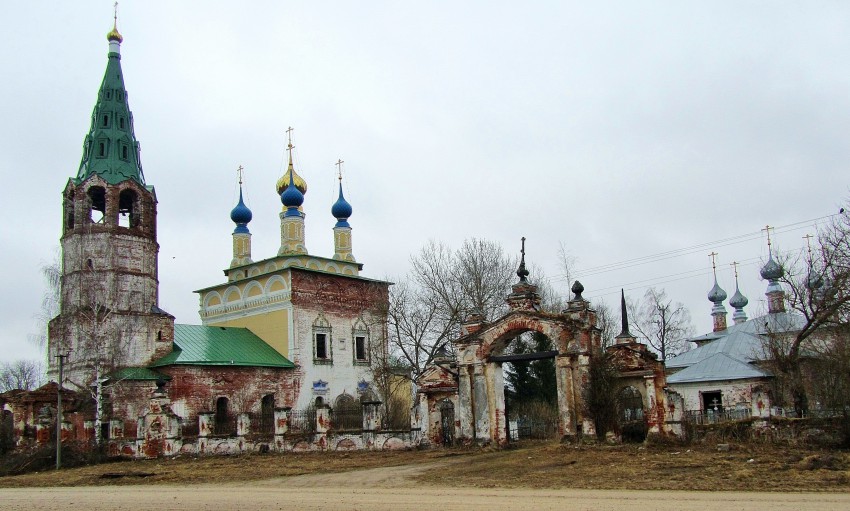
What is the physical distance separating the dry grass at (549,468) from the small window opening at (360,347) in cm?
1455

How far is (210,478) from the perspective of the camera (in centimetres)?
1706

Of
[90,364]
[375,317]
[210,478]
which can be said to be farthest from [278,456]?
[375,317]

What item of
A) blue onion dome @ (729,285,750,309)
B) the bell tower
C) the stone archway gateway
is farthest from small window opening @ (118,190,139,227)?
blue onion dome @ (729,285,750,309)

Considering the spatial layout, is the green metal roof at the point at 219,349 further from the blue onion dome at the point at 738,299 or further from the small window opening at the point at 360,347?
the blue onion dome at the point at 738,299

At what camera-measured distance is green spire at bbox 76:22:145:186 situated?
103 feet

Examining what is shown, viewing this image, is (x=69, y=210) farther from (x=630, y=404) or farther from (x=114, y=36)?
(x=630, y=404)

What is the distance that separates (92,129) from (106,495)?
70.0 ft

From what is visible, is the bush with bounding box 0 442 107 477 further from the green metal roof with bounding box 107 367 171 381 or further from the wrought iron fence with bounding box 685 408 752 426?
the wrought iron fence with bounding box 685 408 752 426

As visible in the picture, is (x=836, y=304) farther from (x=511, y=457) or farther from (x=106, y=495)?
(x=106, y=495)

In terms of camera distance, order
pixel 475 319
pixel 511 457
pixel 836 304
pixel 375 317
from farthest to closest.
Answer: pixel 375 317
pixel 475 319
pixel 836 304
pixel 511 457

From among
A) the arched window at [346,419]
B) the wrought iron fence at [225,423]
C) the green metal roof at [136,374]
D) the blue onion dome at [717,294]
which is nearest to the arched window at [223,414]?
the wrought iron fence at [225,423]

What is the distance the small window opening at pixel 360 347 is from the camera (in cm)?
3791

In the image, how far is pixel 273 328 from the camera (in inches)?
1412

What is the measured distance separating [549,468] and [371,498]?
4.60 metres
